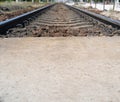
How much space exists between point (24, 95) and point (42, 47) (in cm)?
386

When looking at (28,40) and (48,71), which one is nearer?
(48,71)

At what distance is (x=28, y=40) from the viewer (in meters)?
9.01

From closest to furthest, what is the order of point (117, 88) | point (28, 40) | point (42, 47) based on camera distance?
point (117, 88), point (42, 47), point (28, 40)

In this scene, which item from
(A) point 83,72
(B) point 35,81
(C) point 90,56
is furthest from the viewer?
(C) point 90,56

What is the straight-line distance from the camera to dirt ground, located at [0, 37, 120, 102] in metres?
3.97

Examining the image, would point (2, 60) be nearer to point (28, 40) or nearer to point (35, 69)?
point (35, 69)

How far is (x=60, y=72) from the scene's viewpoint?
5172mm

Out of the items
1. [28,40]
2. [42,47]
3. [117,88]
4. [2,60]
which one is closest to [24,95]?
[117,88]

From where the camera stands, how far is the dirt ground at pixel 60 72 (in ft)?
13.0

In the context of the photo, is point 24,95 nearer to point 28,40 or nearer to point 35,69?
point 35,69

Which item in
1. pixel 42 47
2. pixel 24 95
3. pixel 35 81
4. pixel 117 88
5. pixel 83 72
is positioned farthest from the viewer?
pixel 42 47

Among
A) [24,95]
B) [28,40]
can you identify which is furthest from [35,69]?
[28,40]

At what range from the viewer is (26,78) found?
15.5 ft

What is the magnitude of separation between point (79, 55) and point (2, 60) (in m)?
1.56
